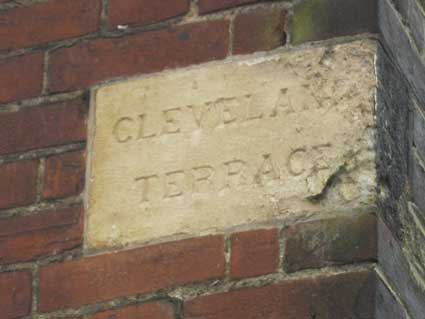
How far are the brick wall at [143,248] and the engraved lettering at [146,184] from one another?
85mm

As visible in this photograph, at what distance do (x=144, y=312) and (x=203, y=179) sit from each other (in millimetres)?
229

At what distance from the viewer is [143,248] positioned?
2.75 m

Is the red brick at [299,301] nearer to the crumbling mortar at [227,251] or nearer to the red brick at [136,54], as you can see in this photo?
the crumbling mortar at [227,251]

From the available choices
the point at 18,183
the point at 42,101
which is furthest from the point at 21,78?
the point at 18,183

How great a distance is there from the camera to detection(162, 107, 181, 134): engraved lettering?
281cm

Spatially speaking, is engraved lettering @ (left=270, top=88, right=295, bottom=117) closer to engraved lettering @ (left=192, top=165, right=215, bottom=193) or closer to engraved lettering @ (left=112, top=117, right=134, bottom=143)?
engraved lettering @ (left=192, top=165, right=215, bottom=193)

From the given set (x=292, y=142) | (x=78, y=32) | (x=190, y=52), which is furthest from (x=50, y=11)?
(x=292, y=142)

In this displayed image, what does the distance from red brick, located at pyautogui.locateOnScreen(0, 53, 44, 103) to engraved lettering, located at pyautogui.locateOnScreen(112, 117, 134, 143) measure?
183mm

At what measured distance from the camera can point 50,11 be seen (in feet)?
9.91

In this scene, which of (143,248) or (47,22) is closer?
(143,248)

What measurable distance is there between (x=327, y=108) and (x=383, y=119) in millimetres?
90

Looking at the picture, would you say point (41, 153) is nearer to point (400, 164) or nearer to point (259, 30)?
point (259, 30)

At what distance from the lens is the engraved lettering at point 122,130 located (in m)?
2.84

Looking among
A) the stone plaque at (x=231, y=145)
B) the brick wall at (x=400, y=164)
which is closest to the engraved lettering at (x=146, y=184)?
the stone plaque at (x=231, y=145)
